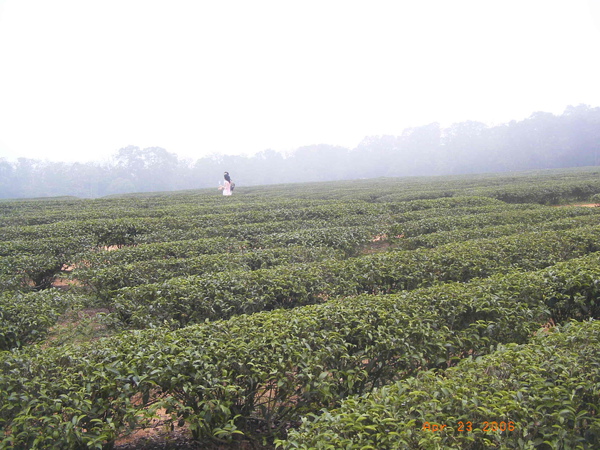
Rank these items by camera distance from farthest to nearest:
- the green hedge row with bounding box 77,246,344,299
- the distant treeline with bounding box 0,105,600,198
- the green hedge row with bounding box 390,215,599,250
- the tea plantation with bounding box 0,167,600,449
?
the distant treeline with bounding box 0,105,600,198, the green hedge row with bounding box 390,215,599,250, the green hedge row with bounding box 77,246,344,299, the tea plantation with bounding box 0,167,600,449

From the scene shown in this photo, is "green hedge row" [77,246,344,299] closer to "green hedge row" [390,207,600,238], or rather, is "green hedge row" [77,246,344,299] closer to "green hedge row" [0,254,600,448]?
"green hedge row" [0,254,600,448]

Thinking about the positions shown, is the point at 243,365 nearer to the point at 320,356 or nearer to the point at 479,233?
the point at 320,356

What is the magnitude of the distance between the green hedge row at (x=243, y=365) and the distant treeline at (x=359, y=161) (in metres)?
83.1

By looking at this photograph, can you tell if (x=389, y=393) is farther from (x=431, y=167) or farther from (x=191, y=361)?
(x=431, y=167)

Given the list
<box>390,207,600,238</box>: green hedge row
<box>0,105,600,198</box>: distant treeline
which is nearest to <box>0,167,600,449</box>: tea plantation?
<box>390,207,600,238</box>: green hedge row

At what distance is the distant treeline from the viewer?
74.5 m

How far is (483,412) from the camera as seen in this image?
7.79 feet

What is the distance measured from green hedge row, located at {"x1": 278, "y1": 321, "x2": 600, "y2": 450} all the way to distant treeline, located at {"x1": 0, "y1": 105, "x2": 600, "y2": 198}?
84.9m

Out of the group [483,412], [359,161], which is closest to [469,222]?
[483,412]
